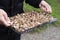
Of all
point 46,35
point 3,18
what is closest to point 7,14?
point 3,18

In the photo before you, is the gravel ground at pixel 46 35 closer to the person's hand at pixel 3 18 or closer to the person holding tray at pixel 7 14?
the person holding tray at pixel 7 14

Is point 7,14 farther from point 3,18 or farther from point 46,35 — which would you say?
point 46,35

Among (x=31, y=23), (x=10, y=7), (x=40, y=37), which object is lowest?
(x=40, y=37)

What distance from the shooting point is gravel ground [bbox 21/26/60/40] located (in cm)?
292

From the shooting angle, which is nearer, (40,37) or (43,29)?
(40,37)

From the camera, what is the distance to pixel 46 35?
3014 mm

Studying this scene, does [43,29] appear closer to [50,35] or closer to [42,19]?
[50,35]

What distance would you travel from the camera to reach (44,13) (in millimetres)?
1654

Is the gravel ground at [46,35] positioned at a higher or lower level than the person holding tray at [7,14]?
lower

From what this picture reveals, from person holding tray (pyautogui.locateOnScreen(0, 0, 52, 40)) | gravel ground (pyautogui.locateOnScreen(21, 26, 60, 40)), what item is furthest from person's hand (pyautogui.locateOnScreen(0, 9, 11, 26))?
gravel ground (pyautogui.locateOnScreen(21, 26, 60, 40))

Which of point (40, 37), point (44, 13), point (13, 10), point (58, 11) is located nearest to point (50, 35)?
point (40, 37)

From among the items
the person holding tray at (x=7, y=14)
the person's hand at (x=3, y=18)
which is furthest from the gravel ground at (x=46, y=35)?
the person's hand at (x=3, y=18)

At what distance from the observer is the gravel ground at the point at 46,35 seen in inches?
115

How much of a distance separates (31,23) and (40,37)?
4.88 ft
